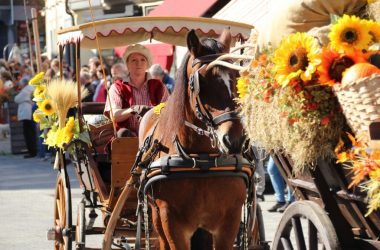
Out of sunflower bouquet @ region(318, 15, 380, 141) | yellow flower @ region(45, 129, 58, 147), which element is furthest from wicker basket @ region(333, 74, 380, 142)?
yellow flower @ region(45, 129, 58, 147)

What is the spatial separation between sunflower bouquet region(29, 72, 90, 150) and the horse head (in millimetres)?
2400

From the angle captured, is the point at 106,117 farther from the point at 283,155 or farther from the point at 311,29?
the point at 311,29

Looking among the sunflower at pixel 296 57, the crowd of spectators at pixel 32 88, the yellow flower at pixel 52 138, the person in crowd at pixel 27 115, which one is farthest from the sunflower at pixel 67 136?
the person in crowd at pixel 27 115

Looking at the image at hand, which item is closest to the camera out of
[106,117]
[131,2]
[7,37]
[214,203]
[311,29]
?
[311,29]

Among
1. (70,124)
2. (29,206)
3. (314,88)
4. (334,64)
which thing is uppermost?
(334,64)

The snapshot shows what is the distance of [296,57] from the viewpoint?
5.01 metres

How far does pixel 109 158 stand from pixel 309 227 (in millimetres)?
3375

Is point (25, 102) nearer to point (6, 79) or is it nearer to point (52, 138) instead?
point (6, 79)

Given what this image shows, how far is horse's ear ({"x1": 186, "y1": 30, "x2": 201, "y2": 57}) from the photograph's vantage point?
21.2 feet

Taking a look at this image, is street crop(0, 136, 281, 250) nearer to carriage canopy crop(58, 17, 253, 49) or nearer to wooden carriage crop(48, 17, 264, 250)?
wooden carriage crop(48, 17, 264, 250)

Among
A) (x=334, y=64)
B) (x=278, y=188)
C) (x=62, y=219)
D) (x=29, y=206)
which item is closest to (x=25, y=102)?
(x=29, y=206)

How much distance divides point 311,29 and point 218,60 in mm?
946

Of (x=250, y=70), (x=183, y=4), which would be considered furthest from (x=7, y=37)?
(x=250, y=70)

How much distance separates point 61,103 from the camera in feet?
29.5
